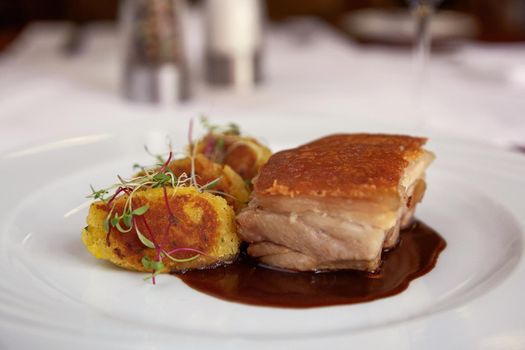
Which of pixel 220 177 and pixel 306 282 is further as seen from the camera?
pixel 220 177

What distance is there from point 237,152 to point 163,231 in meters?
0.53

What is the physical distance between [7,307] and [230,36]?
9.74 ft

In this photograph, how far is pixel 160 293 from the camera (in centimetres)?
175

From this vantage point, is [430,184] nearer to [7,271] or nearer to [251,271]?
[251,271]

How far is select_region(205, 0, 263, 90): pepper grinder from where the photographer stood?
4.19 m

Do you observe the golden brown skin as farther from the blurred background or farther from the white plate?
the blurred background

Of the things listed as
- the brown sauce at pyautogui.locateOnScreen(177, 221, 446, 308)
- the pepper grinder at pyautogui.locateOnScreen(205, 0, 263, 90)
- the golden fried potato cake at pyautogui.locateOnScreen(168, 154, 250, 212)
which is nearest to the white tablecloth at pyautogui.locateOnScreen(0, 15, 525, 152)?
the pepper grinder at pyautogui.locateOnScreen(205, 0, 263, 90)

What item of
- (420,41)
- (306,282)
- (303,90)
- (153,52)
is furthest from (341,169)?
(303,90)

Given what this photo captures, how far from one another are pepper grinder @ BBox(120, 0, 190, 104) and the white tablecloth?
0.32ft

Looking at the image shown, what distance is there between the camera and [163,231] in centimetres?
184

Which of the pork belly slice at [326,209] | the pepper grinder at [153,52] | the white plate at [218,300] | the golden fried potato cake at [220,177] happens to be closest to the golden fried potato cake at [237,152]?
the golden fried potato cake at [220,177]

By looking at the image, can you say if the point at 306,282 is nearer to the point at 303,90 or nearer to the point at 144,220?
the point at 144,220

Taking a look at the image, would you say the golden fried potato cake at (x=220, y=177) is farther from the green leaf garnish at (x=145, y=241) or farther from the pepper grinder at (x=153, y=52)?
the pepper grinder at (x=153, y=52)

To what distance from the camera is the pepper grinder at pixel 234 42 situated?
165 inches
